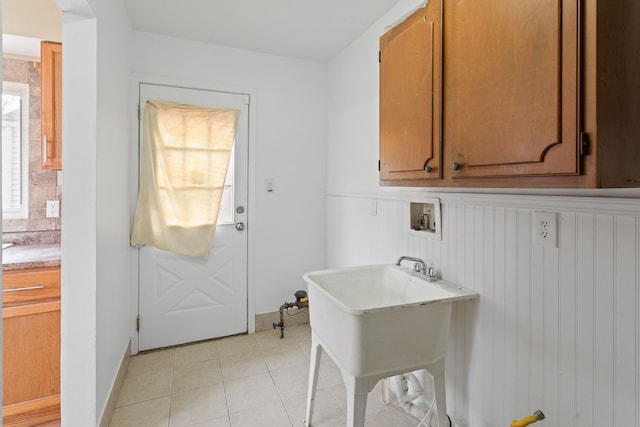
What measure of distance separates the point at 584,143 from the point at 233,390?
7.02 ft

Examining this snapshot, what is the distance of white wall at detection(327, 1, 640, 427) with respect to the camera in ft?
3.34

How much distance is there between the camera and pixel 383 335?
1312 millimetres

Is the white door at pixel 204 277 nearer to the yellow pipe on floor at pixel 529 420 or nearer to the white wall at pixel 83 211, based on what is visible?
the white wall at pixel 83 211

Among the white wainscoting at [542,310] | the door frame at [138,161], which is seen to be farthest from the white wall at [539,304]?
the door frame at [138,161]

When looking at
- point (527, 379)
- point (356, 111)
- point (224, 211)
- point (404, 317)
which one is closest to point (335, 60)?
point (356, 111)

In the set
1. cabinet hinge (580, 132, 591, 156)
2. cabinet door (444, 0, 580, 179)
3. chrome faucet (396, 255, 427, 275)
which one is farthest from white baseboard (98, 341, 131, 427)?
cabinet hinge (580, 132, 591, 156)

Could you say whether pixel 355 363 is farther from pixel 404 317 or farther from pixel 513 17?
pixel 513 17

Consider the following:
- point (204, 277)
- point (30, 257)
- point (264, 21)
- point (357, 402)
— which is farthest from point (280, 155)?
point (357, 402)

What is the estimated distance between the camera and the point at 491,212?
4.73 ft

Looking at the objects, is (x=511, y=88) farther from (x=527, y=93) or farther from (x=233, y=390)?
(x=233, y=390)

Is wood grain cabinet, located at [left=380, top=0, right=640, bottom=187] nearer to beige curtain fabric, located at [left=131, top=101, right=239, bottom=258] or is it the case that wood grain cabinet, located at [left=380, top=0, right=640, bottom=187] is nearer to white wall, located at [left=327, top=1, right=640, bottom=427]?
white wall, located at [left=327, top=1, right=640, bottom=427]

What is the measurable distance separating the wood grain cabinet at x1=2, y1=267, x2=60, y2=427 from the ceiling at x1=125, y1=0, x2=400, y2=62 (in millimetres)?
1737

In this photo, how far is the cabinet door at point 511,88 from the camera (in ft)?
2.78

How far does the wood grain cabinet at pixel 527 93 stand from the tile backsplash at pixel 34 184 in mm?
2460
